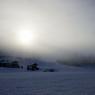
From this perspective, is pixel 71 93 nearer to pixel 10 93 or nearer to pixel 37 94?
pixel 37 94

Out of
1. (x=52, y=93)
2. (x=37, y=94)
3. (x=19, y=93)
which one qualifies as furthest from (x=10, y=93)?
(x=52, y=93)

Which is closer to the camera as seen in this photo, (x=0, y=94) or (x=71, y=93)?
(x=0, y=94)

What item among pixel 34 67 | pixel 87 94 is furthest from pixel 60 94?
pixel 34 67

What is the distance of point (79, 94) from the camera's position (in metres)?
12.1

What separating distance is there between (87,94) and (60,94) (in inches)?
58.7

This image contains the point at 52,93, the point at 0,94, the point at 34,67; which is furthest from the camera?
the point at 34,67

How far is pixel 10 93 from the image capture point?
472 inches

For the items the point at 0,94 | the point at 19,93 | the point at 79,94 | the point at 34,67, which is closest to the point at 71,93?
the point at 79,94

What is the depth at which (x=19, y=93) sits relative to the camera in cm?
1212

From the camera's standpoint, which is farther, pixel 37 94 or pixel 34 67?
pixel 34 67

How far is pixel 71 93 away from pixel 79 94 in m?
0.48

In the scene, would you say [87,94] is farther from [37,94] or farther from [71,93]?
[37,94]

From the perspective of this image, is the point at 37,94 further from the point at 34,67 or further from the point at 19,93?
the point at 34,67

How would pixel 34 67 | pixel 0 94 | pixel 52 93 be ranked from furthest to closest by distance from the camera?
pixel 34 67 < pixel 52 93 < pixel 0 94
